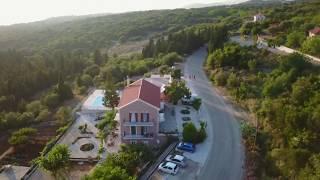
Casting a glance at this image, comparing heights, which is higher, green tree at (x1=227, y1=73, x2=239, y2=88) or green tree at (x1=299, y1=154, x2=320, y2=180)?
green tree at (x1=227, y1=73, x2=239, y2=88)

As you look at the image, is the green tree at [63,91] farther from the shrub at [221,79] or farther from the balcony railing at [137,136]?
the shrub at [221,79]

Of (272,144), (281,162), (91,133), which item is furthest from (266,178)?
(91,133)

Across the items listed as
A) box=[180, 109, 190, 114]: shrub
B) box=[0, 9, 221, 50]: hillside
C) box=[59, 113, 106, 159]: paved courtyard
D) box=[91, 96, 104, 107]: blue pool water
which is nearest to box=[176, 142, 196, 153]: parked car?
box=[180, 109, 190, 114]: shrub

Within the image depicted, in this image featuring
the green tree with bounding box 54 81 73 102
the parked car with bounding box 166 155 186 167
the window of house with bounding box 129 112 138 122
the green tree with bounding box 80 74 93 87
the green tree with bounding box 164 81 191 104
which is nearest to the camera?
the parked car with bounding box 166 155 186 167

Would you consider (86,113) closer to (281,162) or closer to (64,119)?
(64,119)

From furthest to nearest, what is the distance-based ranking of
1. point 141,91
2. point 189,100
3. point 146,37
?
point 146,37
point 189,100
point 141,91

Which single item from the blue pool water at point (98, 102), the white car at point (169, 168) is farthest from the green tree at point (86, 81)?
the white car at point (169, 168)

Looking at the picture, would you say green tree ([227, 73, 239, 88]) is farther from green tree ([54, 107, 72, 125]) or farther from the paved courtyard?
green tree ([54, 107, 72, 125])
